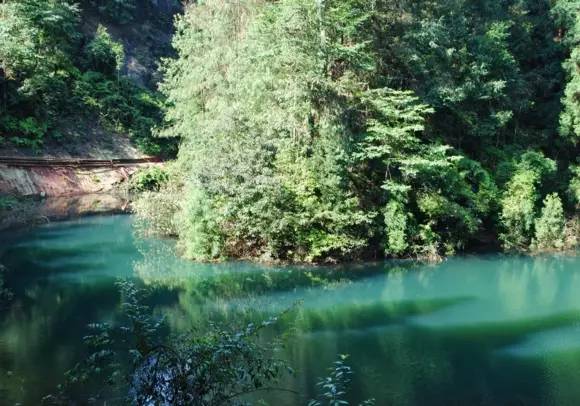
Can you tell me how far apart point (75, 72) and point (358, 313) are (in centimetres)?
3239

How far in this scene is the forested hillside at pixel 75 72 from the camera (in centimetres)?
3616

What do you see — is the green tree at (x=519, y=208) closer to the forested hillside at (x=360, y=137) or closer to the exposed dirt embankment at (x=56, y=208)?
the forested hillside at (x=360, y=137)

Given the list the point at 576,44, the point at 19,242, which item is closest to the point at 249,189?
the point at 19,242

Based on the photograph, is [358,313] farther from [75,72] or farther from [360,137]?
[75,72]

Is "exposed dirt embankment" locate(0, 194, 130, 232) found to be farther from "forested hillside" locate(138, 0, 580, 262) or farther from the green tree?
the green tree

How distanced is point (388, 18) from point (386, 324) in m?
14.4

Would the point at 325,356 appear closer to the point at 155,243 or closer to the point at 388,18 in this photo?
the point at 155,243

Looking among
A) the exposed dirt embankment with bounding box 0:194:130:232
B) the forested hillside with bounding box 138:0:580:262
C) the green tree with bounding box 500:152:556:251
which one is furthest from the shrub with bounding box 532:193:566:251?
the exposed dirt embankment with bounding box 0:194:130:232

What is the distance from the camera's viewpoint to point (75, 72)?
138 feet

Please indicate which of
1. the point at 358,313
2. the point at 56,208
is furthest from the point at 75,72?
the point at 358,313

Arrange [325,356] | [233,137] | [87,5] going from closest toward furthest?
[325,356] → [233,137] → [87,5]

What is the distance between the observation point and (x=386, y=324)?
651 inches

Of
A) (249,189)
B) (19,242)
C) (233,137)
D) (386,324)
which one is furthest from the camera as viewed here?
(19,242)

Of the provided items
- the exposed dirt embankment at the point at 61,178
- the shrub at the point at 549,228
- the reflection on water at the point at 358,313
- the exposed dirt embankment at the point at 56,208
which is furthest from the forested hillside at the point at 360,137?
the exposed dirt embankment at the point at 61,178
